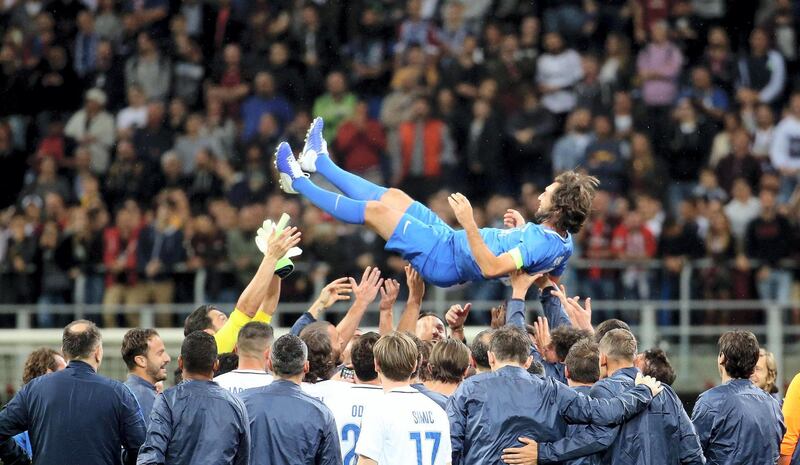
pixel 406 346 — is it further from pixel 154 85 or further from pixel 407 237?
pixel 154 85

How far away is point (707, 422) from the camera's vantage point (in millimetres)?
7527

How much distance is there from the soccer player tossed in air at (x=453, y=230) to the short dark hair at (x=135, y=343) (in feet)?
6.21

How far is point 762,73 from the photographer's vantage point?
16.7m

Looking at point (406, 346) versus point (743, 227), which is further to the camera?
point (743, 227)

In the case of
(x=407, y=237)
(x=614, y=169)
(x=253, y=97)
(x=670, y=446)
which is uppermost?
(x=253, y=97)

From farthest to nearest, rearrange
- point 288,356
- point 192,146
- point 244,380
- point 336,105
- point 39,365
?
point 192,146 < point 336,105 < point 39,365 < point 244,380 < point 288,356

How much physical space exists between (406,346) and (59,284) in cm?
1070

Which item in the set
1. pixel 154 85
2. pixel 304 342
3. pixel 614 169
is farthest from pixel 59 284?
pixel 304 342

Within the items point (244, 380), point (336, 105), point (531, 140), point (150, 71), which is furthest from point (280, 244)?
point (150, 71)

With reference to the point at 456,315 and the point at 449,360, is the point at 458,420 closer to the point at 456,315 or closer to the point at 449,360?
the point at 449,360

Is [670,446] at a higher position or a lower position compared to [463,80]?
lower

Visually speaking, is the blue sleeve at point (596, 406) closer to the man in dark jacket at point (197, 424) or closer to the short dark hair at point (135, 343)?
the man in dark jacket at point (197, 424)

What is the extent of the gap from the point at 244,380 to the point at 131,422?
621 mm

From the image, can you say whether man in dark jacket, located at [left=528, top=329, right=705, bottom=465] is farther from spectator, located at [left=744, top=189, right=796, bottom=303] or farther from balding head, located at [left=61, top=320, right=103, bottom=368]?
spectator, located at [left=744, top=189, right=796, bottom=303]
